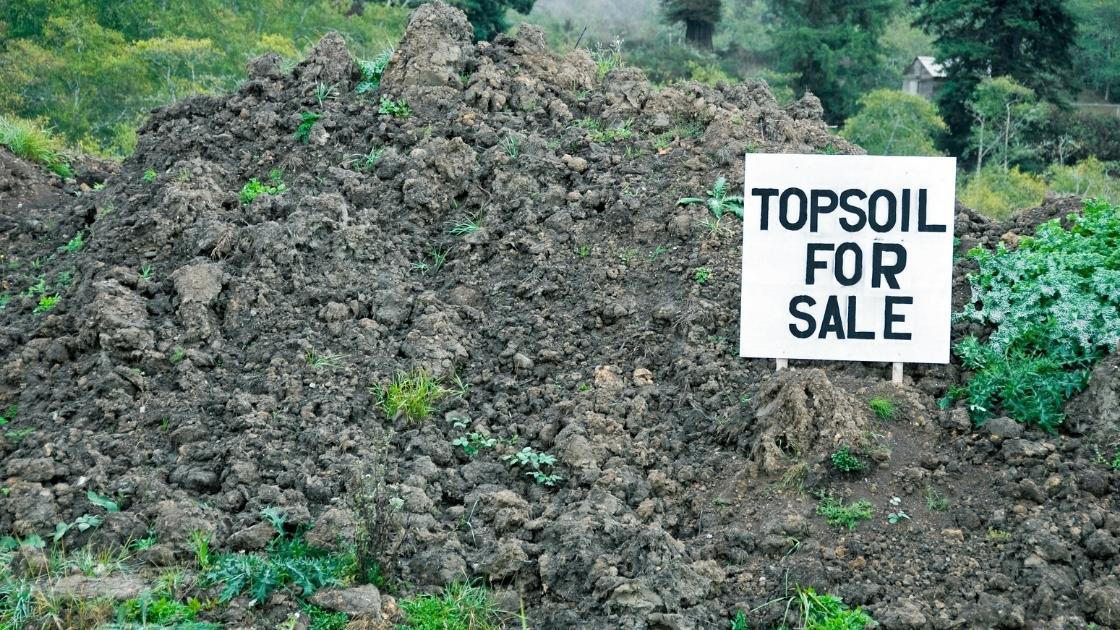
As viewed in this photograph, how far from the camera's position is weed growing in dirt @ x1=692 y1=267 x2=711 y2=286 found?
5.43 meters

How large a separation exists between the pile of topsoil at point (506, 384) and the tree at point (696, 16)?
21216 millimetres

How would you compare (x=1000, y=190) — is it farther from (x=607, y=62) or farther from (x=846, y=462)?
(x=846, y=462)

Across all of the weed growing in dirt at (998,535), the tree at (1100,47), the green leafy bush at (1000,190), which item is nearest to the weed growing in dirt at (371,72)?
the weed growing in dirt at (998,535)

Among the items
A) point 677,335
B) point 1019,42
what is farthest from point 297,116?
point 1019,42

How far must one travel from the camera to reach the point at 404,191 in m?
6.27

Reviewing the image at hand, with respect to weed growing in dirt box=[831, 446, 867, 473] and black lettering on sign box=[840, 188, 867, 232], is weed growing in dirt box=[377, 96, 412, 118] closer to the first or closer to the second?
black lettering on sign box=[840, 188, 867, 232]

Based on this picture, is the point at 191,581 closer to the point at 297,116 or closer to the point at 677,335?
the point at 677,335

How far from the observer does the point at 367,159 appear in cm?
657

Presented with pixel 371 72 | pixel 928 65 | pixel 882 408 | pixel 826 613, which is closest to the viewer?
pixel 826 613

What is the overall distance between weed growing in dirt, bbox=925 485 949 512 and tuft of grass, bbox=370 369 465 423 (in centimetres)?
217

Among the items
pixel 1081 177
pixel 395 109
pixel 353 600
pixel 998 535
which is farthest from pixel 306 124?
pixel 1081 177

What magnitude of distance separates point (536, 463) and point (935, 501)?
5.54 ft

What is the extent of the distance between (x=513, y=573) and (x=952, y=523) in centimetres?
178

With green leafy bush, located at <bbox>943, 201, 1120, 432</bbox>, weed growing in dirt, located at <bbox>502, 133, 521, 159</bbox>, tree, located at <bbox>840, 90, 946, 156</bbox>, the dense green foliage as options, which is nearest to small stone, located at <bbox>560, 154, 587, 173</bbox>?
weed growing in dirt, located at <bbox>502, 133, 521, 159</bbox>
